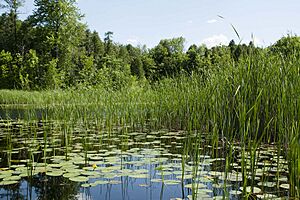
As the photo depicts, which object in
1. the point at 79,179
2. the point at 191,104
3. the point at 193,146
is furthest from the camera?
the point at 191,104

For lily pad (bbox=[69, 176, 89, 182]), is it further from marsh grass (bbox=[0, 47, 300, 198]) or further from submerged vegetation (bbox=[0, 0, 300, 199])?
marsh grass (bbox=[0, 47, 300, 198])

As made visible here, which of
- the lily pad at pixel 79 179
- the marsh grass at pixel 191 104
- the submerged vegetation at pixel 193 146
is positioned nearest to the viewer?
the submerged vegetation at pixel 193 146

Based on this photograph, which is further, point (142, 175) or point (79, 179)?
point (142, 175)

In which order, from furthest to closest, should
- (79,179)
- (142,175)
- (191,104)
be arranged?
(191,104)
(142,175)
(79,179)

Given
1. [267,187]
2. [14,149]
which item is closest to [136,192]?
[267,187]

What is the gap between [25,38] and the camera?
30.2 meters

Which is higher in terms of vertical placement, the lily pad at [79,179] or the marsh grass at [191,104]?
the marsh grass at [191,104]

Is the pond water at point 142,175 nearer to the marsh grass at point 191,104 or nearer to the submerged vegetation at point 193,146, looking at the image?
the submerged vegetation at point 193,146

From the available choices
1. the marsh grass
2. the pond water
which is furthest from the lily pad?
the marsh grass

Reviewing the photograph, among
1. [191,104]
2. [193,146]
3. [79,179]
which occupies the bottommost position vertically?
[79,179]

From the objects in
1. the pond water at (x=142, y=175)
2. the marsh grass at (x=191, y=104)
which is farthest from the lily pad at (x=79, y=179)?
the marsh grass at (x=191, y=104)

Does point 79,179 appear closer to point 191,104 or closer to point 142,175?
point 142,175

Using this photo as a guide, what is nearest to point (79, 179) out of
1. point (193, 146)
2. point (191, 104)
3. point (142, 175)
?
point (142, 175)

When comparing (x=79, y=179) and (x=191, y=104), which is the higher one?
(x=191, y=104)
